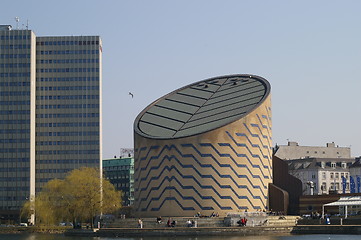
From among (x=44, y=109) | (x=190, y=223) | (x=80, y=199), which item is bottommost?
(x=190, y=223)

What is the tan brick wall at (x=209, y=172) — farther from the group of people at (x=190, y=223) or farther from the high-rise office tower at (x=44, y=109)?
the high-rise office tower at (x=44, y=109)

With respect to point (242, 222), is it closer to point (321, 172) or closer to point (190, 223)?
point (190, 223)

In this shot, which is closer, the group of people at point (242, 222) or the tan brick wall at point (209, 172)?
the group of people at point (242, 222)

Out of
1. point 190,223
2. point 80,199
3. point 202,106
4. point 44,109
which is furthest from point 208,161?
point 44,109

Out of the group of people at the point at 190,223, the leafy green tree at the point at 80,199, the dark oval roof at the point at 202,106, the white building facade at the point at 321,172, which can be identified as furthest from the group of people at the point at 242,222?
the white building facade at the point at 321,172

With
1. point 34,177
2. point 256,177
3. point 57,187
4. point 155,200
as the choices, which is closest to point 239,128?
point 256,177

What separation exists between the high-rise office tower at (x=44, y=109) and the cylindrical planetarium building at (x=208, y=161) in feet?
214

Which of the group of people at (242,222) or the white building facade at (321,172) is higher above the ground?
the white building facade at (321,172)

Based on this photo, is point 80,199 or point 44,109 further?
point 44,109

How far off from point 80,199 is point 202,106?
27.3 meters

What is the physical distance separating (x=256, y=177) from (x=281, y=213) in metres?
7.12

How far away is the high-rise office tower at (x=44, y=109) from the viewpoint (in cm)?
19250

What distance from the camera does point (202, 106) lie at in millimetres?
137875

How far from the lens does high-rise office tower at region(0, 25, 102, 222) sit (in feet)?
632
